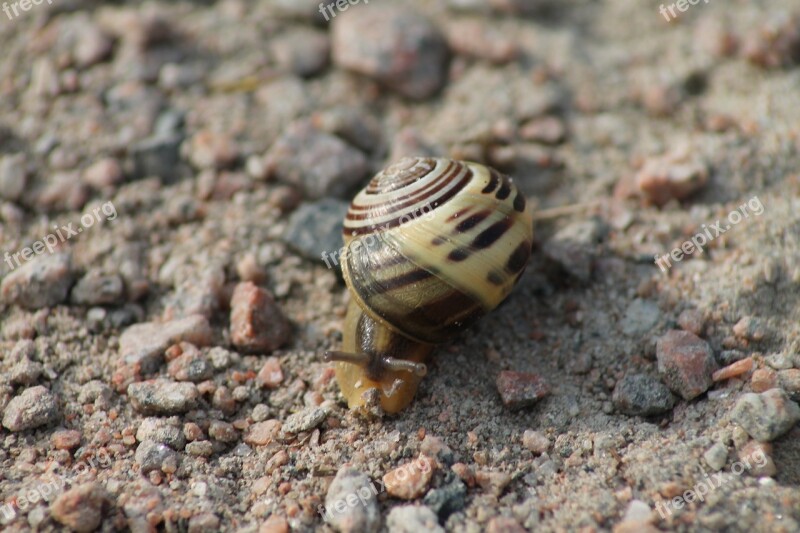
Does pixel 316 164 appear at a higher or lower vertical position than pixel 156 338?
higher

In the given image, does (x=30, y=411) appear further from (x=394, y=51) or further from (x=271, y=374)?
(x=394, y=51)

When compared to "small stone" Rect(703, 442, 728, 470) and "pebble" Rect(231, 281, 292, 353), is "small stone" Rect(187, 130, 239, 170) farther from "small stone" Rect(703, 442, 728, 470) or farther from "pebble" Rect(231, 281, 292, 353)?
"small stone" Rect(703, 442, 728, 470)

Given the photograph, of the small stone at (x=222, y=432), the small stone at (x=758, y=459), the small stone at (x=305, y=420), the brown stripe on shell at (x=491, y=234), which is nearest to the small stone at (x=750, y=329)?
the small stone at (x=758, y=459)

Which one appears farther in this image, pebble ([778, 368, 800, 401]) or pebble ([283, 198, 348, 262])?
pebble ([283, 198, 348, 262])

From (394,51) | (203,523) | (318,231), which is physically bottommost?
(203,523)

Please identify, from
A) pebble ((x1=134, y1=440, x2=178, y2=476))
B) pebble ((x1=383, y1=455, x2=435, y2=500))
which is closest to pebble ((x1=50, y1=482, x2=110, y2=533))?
pebble ((x1=134, y1=440, x2=178, y2=476))

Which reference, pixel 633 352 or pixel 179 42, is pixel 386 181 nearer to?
pixel 633 352

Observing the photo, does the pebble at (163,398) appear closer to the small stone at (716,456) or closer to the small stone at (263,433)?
the small stone at (263,433)

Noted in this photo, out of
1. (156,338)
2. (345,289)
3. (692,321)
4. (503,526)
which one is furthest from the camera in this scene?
(345,289)

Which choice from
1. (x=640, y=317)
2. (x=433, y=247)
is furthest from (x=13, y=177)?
(x=640, y=317)
